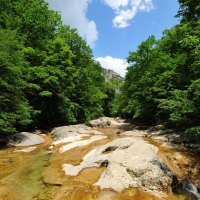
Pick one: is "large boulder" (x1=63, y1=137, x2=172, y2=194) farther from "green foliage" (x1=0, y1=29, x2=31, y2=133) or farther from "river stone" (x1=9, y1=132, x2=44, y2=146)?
"river stone" (x1=9, y1=132, x2=44, y2=146)

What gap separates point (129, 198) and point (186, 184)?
3.35 meters

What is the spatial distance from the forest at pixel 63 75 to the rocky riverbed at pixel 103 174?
550 cm

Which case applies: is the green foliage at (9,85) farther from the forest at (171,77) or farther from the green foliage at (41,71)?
the forest at (171,77)

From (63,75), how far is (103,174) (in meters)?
22.8

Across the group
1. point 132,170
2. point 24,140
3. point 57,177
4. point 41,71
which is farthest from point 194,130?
point 41,71

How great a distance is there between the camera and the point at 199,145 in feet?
72.0

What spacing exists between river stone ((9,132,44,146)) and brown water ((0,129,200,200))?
285 cm

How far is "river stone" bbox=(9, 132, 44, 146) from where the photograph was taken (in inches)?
977

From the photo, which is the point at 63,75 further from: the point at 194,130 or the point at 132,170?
the point at 132,170

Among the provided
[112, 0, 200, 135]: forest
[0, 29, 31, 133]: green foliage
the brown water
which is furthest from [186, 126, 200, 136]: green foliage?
[0, 29, 31, 133]: green foliage

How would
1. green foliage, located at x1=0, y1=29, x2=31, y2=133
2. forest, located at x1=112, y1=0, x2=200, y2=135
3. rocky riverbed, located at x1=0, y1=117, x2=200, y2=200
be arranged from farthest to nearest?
green foliage, located at x1=0, y1=29, x2=31, y2=133 < forest, located at x1=112, y1=0, x2=200, y2=135 < rocky riverbed, located at x1=0, y1=117, x2=200, y2=200

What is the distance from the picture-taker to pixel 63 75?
3522 centimetres

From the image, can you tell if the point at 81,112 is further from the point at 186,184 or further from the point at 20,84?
the point at 186,184

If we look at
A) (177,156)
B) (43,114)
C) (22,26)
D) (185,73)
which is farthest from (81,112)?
(177,156)
